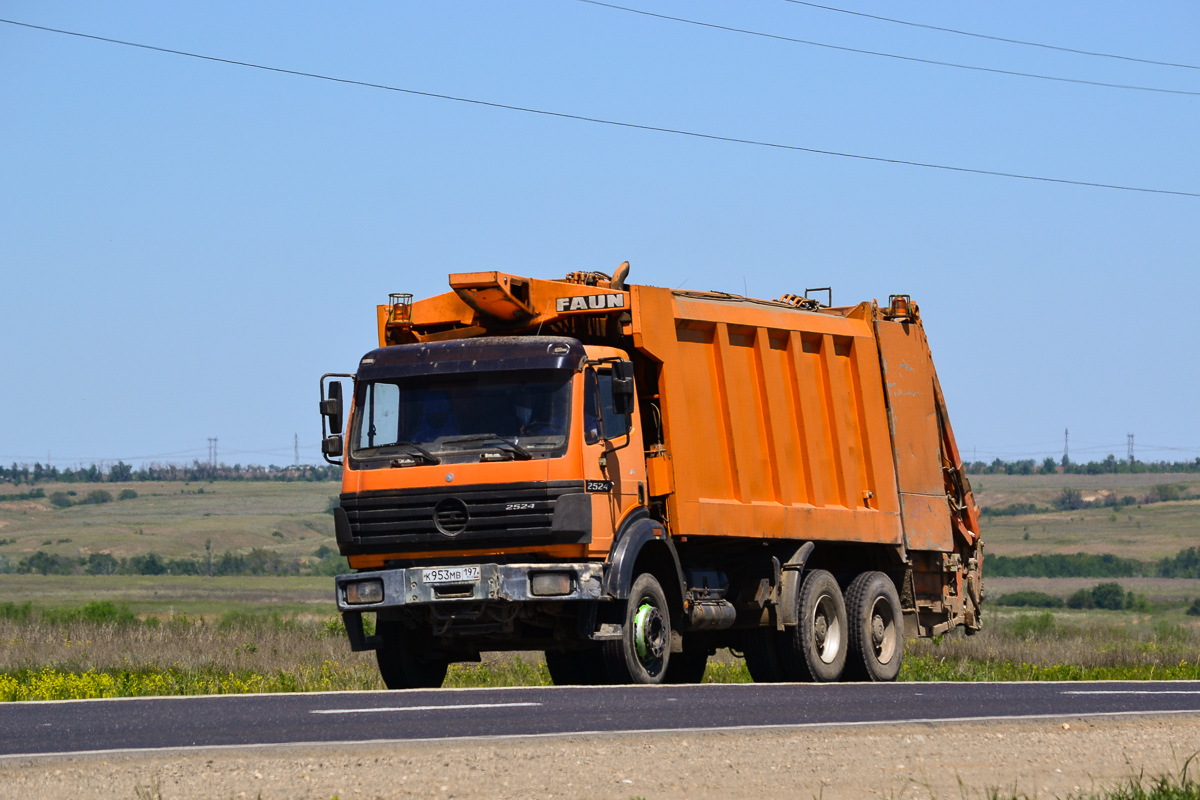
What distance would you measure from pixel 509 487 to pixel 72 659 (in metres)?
11.8

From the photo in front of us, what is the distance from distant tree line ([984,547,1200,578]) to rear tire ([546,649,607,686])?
84.7 meters

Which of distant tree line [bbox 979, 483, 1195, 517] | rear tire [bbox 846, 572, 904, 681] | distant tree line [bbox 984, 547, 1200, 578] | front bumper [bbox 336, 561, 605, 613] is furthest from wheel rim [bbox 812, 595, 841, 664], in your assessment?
distant tree line [bbox 979, 483, 1195, 517]

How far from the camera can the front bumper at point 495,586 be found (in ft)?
42.5

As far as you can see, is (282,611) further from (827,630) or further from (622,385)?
(622,385)

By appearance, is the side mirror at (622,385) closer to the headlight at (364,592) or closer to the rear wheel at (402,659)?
the headlight at (364,592)

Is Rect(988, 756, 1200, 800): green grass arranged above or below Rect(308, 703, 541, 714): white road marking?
below

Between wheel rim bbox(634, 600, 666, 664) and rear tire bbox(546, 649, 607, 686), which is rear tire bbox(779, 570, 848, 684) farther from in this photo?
wheel rim bbox(634, 600, 666, 664)

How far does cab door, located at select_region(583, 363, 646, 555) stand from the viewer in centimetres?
1320

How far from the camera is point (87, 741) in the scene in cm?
914

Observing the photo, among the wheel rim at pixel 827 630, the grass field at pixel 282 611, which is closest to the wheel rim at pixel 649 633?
the wheel rim at pixel 827 630

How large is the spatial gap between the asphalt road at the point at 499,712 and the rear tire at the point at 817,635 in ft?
7.83

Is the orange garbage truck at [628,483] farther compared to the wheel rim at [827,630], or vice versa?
the wheel rim at [827,630]

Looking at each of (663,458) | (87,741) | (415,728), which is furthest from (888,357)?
(87,741)

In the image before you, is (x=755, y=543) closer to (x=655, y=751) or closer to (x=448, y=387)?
(x=448, y=387)
